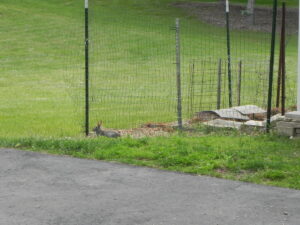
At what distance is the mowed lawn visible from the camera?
1475cm

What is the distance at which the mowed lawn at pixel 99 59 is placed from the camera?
1475cm

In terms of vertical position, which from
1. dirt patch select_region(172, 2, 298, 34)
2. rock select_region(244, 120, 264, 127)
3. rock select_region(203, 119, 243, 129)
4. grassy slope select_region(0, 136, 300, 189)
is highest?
dirt patch select_region(172, 2, 298, 34)

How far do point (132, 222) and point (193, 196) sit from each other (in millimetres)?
1177

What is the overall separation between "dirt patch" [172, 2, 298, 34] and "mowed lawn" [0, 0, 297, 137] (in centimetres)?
112

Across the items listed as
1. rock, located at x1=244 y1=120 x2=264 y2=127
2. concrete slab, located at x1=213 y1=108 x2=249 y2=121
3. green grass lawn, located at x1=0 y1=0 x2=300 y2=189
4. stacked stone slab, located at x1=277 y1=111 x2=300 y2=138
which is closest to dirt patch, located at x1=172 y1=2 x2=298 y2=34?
green grass lawn, located at x1=0 y1=0 x2=300 y2=189

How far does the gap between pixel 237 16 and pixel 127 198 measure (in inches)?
1214

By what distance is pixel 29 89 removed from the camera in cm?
1948

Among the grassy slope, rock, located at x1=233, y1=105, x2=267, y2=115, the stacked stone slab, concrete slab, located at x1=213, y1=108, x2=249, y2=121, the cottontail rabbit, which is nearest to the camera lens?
the grassy slope

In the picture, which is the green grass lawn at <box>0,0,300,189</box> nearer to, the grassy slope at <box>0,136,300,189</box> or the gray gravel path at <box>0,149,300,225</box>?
the grassy slope at <box>0,136,300,189</box>

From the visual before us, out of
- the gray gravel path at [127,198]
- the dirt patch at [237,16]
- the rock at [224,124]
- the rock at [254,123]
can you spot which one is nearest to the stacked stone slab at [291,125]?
A: the rock at [254,123]

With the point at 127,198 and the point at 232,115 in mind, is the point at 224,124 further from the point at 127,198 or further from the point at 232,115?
the point at 127,198

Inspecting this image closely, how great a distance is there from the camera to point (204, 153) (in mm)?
9531

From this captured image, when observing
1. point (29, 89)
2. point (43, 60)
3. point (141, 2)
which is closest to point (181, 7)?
point (141, 2)

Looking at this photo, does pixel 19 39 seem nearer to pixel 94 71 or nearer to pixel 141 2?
pixel 94 71
